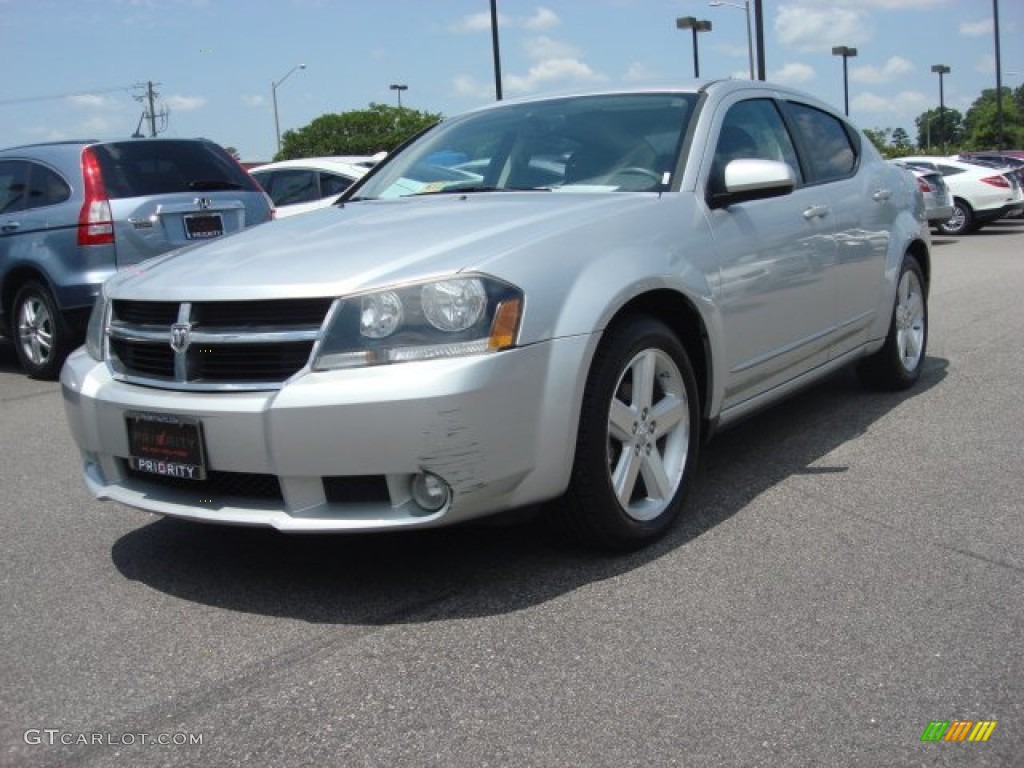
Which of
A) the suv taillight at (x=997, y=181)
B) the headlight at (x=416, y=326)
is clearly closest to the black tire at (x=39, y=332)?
the headlight at (x=416, y=326)

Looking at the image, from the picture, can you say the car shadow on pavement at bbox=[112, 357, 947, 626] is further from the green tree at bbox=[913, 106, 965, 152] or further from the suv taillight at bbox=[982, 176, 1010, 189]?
the green tree at bbox=[913, 106, 965, 152]

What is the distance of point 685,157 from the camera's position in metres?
4.31

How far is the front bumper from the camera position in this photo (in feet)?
10.3

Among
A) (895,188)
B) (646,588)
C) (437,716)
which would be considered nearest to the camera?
(437,716)

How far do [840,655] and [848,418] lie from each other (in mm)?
2949

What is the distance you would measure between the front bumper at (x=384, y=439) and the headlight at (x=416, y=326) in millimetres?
45

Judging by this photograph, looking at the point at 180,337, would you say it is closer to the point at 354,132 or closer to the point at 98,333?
the point at 98,333

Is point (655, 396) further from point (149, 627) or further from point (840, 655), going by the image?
point (149, 627)

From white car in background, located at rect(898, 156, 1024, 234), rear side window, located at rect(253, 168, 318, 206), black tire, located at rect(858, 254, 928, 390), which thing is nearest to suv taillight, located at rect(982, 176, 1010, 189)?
white car in background, located at rect(898, 156, 1024, 234)

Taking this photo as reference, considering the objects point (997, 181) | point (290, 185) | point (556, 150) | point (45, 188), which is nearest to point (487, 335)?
point (556, 150)

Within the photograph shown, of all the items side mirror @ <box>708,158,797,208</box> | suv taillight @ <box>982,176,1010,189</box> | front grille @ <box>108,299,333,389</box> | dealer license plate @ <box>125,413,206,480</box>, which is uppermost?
side mirror @ <box>708,158,797,208</box>

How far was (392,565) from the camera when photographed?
3.78 m

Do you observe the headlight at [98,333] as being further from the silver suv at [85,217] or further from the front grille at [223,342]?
the silver suv at [85,217]

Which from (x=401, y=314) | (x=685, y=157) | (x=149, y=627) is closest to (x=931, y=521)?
(x=685, y=157)
